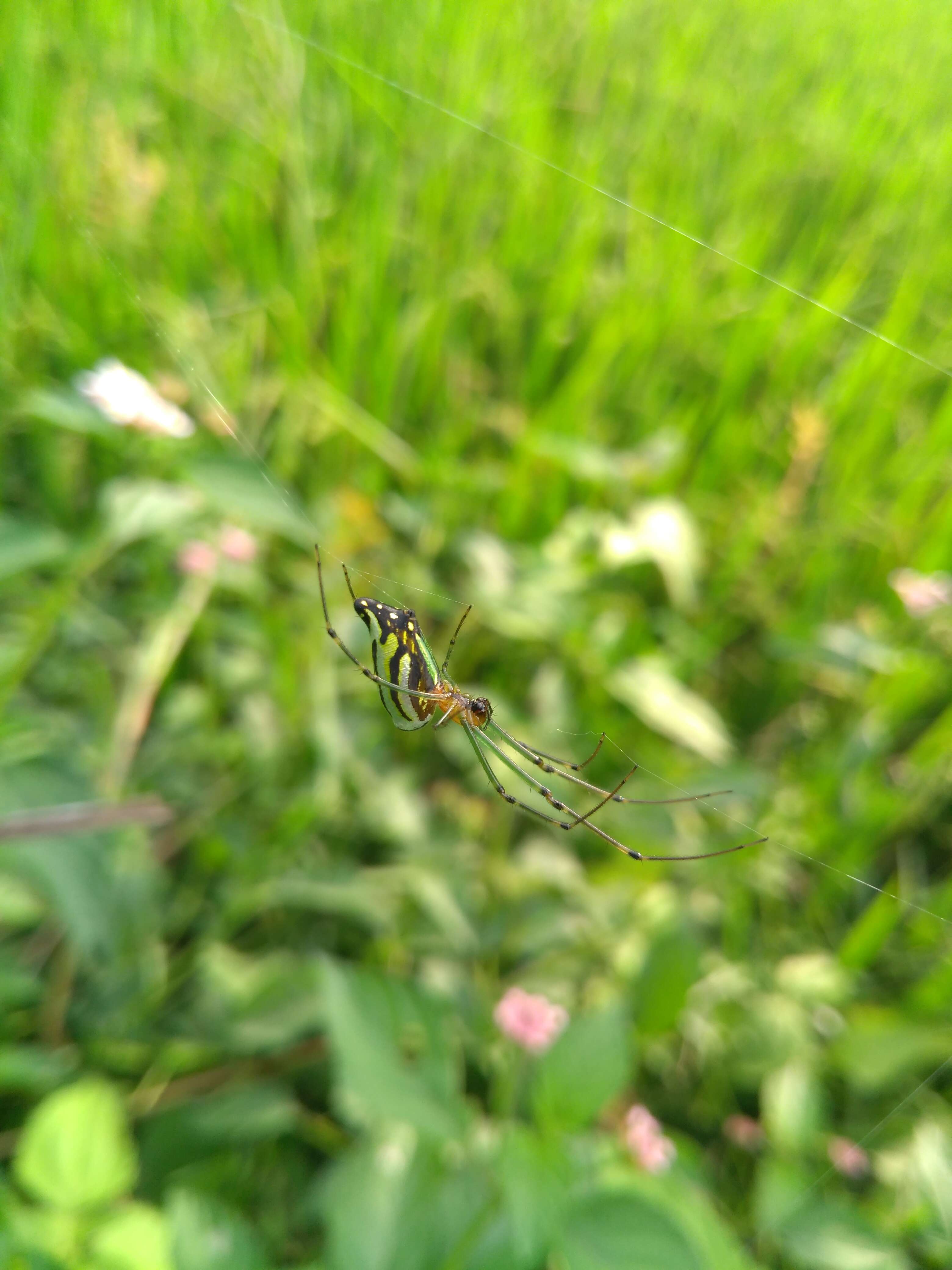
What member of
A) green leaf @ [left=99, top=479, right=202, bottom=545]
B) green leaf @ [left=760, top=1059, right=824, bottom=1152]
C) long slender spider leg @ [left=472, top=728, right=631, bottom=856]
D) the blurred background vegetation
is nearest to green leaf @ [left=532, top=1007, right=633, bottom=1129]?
the blurred background vegetation

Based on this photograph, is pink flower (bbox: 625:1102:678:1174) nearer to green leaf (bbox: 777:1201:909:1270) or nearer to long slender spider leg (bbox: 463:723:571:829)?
green leaf (bbox: 777:1201:909:1270)

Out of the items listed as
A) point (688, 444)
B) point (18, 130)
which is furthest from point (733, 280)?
point (18, 130)

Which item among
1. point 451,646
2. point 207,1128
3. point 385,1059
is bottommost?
point 207,1128

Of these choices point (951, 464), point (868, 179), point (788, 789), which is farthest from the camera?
point (868, 179)

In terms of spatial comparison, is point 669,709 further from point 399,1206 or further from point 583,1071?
point 399,1206

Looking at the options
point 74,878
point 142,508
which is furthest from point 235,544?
point 74,878

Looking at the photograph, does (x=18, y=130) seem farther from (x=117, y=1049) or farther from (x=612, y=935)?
(x=612, y=935)

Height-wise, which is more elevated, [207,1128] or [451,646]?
[451,646]

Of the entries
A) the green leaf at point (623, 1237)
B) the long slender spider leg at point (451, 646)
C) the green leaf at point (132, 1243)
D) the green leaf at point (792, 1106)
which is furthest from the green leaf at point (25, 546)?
the green leaf at point (792, 1106)
